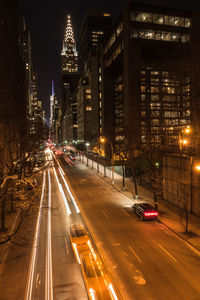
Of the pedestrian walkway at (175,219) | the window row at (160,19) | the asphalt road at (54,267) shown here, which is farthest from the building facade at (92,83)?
the asphalt road at (54,267)

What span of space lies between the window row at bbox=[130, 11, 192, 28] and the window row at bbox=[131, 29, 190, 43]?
271 centimetres

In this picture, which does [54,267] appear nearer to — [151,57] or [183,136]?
[183,136]

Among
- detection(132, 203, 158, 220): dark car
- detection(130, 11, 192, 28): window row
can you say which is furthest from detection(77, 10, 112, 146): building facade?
detection(132, 203, 158, 220): dark car

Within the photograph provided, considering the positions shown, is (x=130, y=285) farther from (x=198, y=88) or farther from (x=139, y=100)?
(x=139, y=100)

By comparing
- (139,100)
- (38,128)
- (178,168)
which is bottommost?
(178,168)

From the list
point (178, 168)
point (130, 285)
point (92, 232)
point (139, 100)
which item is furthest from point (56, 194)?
point (139, 100)

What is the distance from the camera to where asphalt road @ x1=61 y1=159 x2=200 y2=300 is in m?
12.2

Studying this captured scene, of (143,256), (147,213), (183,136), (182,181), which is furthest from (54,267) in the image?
(183,136)

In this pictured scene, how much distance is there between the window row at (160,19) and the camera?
208 feet

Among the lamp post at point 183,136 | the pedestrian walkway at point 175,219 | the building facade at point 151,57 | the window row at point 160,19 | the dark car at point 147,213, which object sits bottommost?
the pedestrian walkway at point 175,219

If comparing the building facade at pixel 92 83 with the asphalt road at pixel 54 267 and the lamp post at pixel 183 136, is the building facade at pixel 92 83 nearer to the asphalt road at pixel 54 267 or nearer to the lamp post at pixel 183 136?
the lamp post at pixel 183 136

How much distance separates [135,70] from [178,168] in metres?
45.8

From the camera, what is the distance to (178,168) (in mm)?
26750

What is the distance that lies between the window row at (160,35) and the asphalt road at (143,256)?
186 feet
